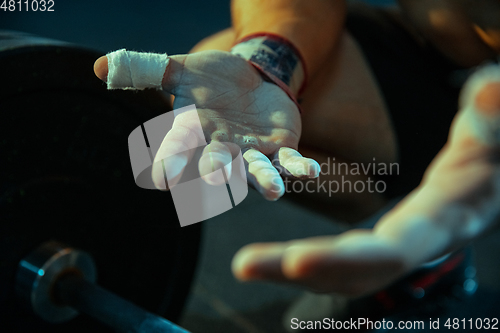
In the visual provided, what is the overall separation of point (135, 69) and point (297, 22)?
0.62ft

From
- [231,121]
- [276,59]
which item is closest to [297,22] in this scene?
[276,59]

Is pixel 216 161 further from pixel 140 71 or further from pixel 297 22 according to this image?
pixel 297 22

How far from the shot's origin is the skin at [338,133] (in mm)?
144

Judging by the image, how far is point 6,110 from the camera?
0.32 metres

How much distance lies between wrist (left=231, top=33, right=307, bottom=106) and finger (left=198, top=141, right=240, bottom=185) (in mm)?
87

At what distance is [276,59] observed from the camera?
31 cm

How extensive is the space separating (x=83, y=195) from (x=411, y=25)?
40 cm

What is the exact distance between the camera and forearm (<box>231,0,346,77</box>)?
0.34m

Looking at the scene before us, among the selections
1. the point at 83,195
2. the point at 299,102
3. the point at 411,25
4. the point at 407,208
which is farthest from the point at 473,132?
the point at 83,195

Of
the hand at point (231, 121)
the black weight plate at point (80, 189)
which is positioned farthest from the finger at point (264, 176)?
the black weight plate at point (80, 189)

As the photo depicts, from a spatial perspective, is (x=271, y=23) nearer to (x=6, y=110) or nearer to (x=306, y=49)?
(x=306, y=49)

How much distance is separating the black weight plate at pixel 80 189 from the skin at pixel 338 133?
0.07m

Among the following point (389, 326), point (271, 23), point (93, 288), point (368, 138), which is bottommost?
point (389, 326)

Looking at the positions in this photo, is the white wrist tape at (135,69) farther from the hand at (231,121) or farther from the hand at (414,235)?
the hand at (414,235)
